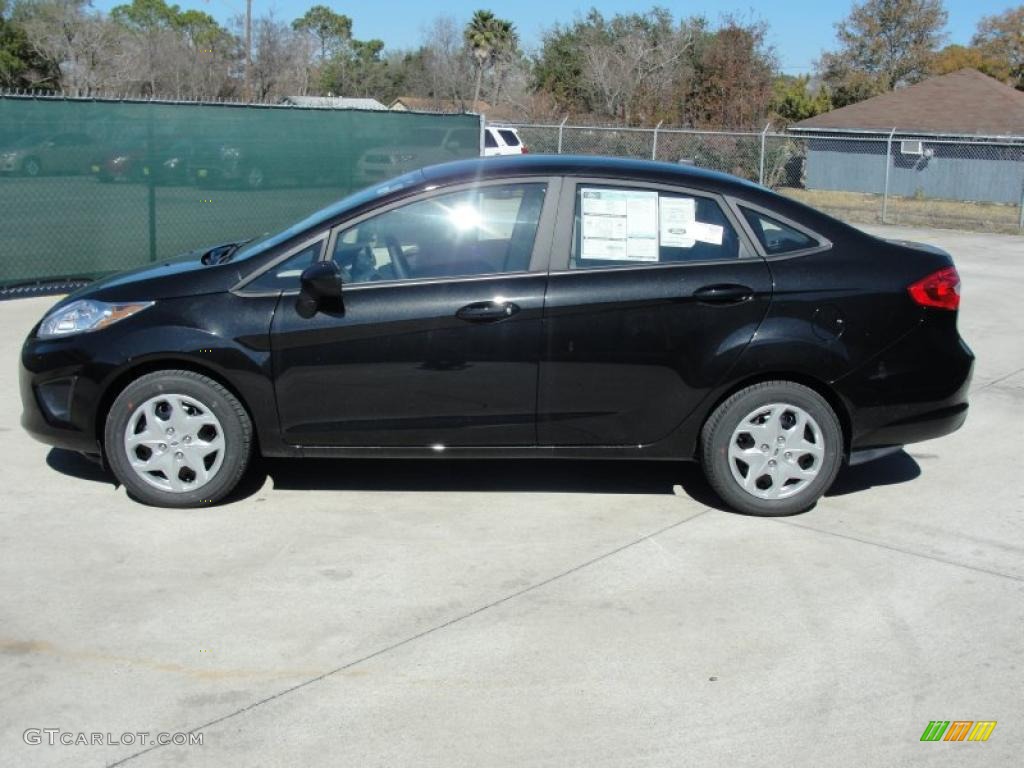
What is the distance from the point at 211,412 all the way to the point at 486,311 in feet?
4.57

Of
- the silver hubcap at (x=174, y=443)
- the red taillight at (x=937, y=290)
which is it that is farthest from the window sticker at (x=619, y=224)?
the silver hubcap at (x=174, y=443)

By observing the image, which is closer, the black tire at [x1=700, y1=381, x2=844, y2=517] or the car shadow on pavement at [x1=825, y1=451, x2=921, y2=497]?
the black tire at [x1=700, y1=381, x2=844, y2=517]

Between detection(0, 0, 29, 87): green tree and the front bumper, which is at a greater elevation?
detection(0, 0, 29, 87): green tree

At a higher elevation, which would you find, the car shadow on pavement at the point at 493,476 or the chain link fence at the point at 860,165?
the chain link fence at the point at 860,165

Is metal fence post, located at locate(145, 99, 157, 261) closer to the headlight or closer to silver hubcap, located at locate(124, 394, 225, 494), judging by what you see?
the headlight

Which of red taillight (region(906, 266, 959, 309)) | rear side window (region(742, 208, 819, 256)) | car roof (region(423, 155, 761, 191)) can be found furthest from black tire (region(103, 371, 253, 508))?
red taillight (region(906, 266, 959, 309))

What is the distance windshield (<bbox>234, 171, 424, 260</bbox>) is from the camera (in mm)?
5684

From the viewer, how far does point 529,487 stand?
6133 mm

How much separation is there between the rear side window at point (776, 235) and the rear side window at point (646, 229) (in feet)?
→ 0.39

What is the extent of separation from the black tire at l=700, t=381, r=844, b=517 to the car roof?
40.8 inches

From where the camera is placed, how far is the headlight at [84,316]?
5.57 metres

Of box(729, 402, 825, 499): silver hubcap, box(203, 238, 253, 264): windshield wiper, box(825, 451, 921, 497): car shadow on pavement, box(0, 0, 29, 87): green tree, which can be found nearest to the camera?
box(729, 402, 825, 499): silver hubcap

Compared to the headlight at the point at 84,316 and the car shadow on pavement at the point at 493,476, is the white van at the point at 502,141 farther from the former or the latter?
the headlight at the point at 84,316

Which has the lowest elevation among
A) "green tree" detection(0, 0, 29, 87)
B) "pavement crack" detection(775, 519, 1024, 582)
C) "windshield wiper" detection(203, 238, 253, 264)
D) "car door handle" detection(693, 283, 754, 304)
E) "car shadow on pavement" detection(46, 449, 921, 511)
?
"pavement crack" detection(775, 519, 1024, 582)
